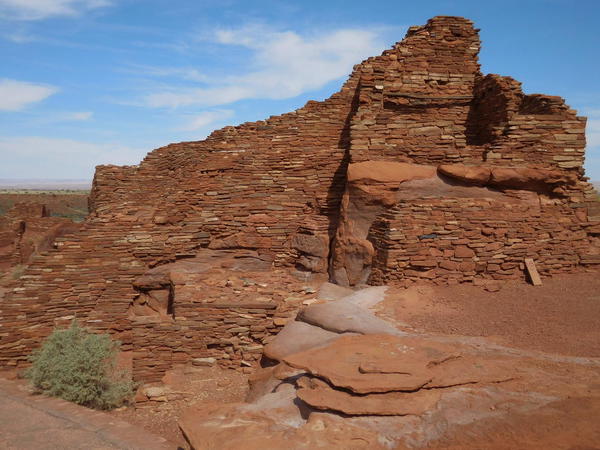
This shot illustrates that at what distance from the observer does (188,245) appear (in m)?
9.57

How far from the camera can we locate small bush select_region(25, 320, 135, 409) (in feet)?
21.6

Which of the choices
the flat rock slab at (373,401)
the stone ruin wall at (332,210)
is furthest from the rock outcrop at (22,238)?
the flat rock slab at (373,401)

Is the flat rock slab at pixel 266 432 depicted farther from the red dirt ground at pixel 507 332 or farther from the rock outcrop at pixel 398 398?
the red dirt ground at pixel 507 332

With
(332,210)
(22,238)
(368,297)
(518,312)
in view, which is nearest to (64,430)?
(368,297)

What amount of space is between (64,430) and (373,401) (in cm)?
374

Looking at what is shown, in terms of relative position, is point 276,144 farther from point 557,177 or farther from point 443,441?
point 443,441

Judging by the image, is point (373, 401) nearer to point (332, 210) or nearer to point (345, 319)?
point (345, 319)

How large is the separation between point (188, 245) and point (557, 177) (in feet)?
26.6

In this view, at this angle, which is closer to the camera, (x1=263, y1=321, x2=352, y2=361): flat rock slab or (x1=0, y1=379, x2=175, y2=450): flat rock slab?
(x1=0, y1=379, x2=175, y2=450): flat rock slab

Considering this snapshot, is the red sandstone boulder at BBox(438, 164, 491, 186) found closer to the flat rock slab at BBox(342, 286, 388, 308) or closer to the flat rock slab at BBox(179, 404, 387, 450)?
the flat rock slab at BBox(342, 286, 388, 308)

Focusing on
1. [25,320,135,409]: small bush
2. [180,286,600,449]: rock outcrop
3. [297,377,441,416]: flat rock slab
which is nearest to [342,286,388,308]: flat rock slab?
[180,286,600,449]: rock outcrop

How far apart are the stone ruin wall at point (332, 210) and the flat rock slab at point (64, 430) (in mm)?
2243

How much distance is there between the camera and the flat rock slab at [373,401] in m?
3.72

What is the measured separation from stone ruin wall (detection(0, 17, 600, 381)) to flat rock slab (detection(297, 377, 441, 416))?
3851 millimetres
